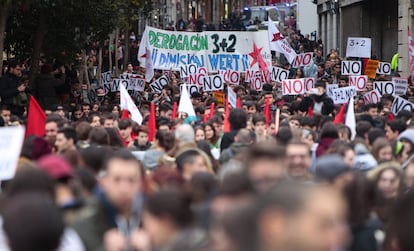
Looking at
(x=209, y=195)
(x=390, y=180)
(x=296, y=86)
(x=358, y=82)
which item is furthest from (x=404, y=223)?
(x=358, y=82)

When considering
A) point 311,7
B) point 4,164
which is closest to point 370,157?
point 4,164

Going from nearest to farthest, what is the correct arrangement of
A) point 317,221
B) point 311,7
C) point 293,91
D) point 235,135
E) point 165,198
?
point 317,221 < point 165,198 < point 235,135 < point 293,91 < point 311,7

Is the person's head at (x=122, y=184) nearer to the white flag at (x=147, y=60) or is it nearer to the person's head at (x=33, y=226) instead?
the person's head at (x=33, y=226)

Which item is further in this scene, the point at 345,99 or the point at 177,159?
the point at 345,99

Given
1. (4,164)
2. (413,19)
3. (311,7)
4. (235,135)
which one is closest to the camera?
(4,164)

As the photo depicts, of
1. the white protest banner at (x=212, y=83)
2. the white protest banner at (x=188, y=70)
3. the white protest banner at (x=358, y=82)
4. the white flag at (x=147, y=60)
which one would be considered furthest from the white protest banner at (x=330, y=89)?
the white flag at (x=147, y=60)

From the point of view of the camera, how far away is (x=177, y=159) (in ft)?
34.2

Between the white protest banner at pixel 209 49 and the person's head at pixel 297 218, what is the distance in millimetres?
20757

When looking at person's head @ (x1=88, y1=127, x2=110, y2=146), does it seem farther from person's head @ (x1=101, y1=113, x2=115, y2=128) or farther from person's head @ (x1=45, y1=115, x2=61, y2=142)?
person's head @ (x1=101, y1=113, x2=115, y2=128)

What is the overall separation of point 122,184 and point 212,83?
58.6ft

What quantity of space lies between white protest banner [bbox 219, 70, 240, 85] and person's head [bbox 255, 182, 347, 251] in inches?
811

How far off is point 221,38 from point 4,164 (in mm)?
18239

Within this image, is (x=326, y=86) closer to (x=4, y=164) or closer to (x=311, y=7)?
(x=4, y=164)

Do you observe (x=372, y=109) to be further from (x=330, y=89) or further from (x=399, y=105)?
(x=330, y=89)
